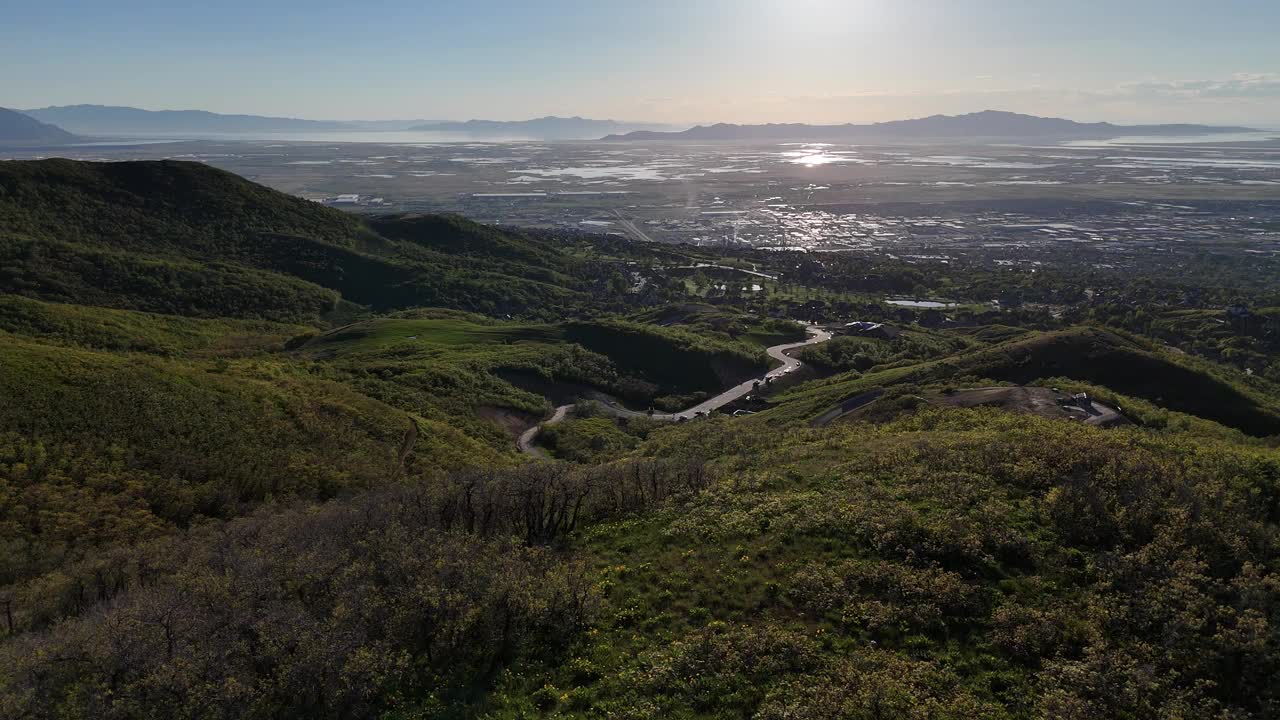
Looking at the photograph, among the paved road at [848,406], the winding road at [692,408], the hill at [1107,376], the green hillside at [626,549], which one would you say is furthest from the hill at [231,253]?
the paved road at [848,406]

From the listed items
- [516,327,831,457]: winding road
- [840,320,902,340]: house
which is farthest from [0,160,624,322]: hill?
[516,327,831,457]: winding road

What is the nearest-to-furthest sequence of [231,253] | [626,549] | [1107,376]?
[626,549]
[1107,376]
[231,253]

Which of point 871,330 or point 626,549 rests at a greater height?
point 626,549

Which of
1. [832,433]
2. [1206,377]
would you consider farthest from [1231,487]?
[1206,377]

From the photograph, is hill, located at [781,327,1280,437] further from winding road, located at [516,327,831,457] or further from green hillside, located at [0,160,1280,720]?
winding road, located at [516,327,831,457]

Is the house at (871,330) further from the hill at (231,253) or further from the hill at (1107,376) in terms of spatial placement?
the hill at (231,253)

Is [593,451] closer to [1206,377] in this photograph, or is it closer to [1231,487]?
[1231,487]

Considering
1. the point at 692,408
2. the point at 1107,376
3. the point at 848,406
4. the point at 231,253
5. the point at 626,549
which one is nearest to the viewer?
the point at 626,549

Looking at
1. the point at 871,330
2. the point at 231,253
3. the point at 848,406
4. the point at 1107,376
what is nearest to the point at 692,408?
the point at 848,406

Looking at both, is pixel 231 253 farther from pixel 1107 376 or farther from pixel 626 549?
pixel 1107 376
